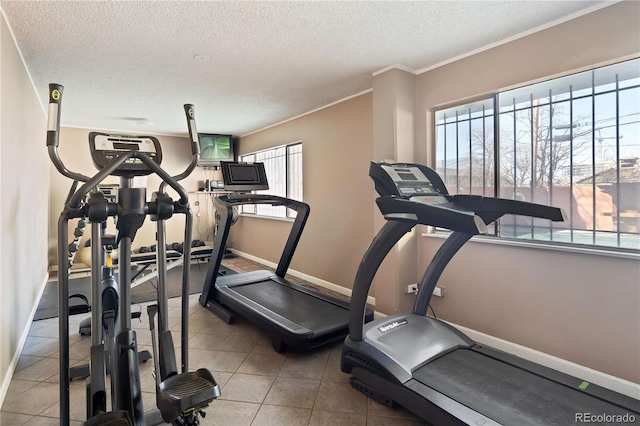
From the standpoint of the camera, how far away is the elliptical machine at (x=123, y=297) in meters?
1.45

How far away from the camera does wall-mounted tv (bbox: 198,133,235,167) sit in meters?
6.20

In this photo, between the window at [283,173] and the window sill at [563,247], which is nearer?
the window sill at [563,247]

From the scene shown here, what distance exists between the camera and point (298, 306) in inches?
125

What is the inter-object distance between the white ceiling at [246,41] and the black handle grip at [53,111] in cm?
91

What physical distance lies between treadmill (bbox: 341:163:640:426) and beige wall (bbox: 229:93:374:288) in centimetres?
147

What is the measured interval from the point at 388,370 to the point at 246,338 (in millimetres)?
1448

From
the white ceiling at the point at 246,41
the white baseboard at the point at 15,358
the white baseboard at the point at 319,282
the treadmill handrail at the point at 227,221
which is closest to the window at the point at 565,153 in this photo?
the white ceiling at the point at 246,41

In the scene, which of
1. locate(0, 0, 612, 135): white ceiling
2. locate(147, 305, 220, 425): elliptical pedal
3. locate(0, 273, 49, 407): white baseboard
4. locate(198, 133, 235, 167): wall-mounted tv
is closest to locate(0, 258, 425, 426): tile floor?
locate(0, 273, 49, 407): white baseboard

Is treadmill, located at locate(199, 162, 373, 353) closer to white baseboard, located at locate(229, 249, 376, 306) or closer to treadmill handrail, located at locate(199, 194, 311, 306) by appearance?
treadmill handrail, located at locate(199, 194, 311, 306)

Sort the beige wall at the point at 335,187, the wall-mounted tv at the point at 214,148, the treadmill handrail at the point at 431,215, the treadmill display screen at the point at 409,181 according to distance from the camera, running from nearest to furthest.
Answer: the treadmill handrail at the point at 431,215 < the treadmill display screen at the point at 409,181 < the beige wall at the point at 335,187 < the wall-mounted tv at the point at 214,148

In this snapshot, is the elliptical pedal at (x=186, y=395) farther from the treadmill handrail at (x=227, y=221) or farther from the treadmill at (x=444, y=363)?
the treadmill handrail at (x=227, y=221)

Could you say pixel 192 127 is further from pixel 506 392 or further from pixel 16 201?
pixel 506 392

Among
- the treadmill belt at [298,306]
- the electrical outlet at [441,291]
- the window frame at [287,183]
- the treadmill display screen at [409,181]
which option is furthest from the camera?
the window frame at [287,183]

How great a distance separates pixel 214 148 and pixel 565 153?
5368mm
